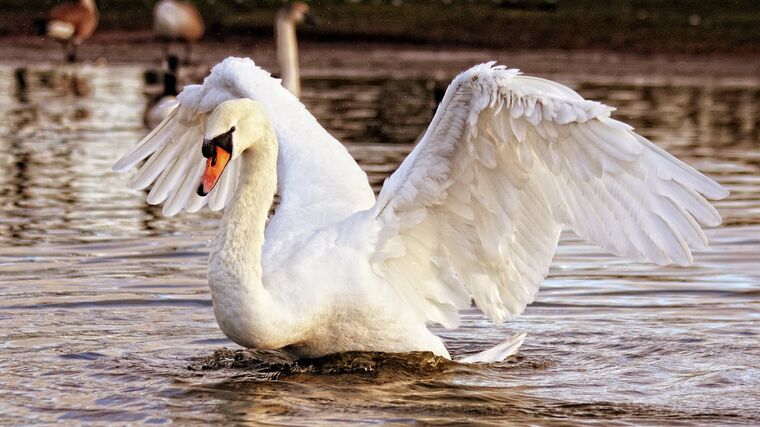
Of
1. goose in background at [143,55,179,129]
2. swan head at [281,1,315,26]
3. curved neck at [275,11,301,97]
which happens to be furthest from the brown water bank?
curved neck at [275,11,301,97]

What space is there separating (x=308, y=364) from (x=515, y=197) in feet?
4.45

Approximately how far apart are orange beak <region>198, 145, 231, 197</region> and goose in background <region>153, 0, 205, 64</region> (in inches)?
740

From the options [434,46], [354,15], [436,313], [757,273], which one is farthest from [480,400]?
[354,15]

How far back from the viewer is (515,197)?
7.54 m

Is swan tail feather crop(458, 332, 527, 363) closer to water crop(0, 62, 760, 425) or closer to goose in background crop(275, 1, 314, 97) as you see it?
water crop(0, 62, 760, 425)

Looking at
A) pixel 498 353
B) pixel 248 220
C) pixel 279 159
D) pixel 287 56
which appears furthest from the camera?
pixel 287 56

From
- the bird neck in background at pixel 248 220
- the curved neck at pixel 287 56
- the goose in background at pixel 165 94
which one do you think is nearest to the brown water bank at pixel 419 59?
the goose in background at pixel 165 94

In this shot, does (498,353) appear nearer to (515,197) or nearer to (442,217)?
(442,217)

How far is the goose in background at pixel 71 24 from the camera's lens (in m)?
26.9

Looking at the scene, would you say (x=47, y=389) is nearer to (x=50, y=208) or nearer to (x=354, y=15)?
(x=50, y=208)

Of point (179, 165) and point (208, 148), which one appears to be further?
point (179, 165)

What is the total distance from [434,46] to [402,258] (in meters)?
19.8

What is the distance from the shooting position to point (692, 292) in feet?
32.5

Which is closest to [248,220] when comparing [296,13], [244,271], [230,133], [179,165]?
[244,271]
